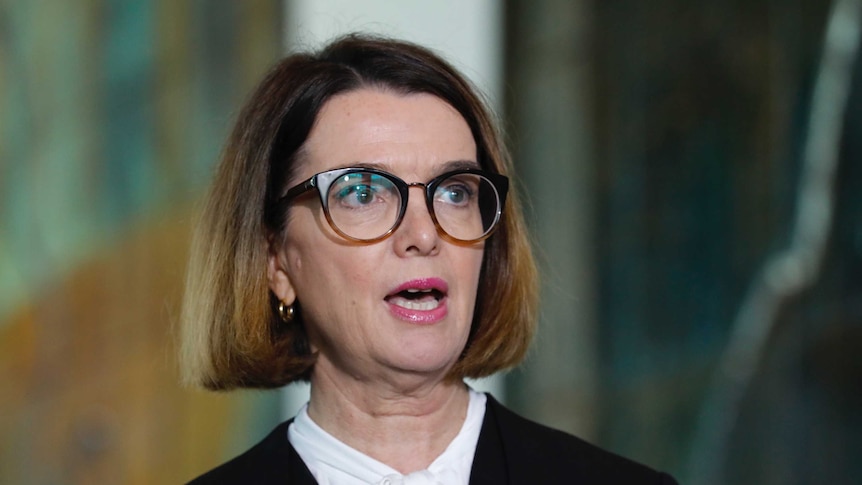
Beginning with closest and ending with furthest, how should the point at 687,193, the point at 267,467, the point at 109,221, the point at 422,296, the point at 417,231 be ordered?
1. the point at 417,231
2. the point at 422,296
3. the point at 267,467
4. the point at 109,221
5. the point at 687,193

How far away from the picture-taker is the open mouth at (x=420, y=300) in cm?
234

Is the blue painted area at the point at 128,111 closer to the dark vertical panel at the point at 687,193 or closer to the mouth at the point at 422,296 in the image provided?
the dark vertical panel at the point at 687,193

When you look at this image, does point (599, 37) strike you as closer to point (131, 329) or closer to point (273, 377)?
point (131, 329)

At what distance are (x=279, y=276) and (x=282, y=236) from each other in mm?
92

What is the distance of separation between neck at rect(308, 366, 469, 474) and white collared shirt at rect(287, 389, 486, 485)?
0.02 metres

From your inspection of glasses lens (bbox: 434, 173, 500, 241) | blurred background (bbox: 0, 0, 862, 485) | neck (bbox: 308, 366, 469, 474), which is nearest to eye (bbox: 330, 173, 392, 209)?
glasses lens (bbox: 434, 173, 500, 241)

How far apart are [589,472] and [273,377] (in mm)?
732

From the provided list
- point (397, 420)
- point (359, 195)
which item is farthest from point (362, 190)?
point (397, 420)

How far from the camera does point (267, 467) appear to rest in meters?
2.52

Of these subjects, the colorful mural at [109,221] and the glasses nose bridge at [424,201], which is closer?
the glasses nose bridge at [424,201]

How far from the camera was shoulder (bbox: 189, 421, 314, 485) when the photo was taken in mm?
2479

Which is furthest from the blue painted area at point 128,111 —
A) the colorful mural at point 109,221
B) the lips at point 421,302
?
the lips at point 421,302

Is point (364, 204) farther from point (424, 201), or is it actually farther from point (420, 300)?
point (420, 300)

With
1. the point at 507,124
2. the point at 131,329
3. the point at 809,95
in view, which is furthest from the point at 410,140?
the point at 809,95
